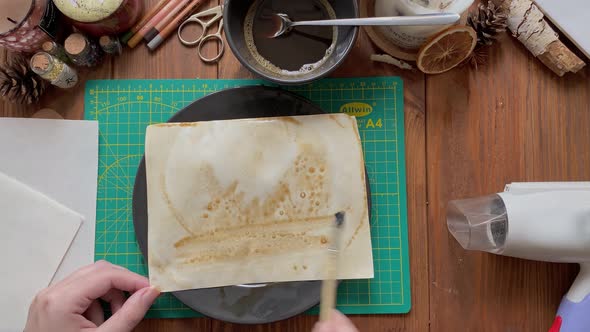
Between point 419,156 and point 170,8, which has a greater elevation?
point 170,8

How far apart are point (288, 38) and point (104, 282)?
0.43 m

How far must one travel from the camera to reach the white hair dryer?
22.9 inches

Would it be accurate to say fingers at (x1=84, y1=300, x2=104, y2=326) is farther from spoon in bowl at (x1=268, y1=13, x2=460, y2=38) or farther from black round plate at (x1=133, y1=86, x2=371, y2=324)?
spoon in bowl at (x1=268, y1=13, x2=460, y2=38)

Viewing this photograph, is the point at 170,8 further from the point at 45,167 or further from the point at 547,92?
the point at 547,92

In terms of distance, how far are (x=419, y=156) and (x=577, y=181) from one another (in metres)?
0.25

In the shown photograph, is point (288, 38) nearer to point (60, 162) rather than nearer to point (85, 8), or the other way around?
point (85, 8)

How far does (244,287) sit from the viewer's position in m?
0.64

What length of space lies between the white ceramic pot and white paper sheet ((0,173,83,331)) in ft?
1.79

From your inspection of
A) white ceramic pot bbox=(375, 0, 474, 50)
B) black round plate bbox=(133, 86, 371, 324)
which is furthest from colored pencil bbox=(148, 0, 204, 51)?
white ceramic pot bbox=(375, 0, 474, 50)

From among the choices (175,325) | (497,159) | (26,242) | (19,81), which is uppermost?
(19,81)

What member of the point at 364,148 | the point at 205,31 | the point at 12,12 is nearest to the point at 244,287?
the point at 364,148

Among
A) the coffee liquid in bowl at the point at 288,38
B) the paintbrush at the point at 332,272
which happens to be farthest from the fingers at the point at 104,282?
the coffee liquid in bowl at the point at 288,38

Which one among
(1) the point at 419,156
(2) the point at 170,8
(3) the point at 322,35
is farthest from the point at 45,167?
(1) the point at 419,156

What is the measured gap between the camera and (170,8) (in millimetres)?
683
